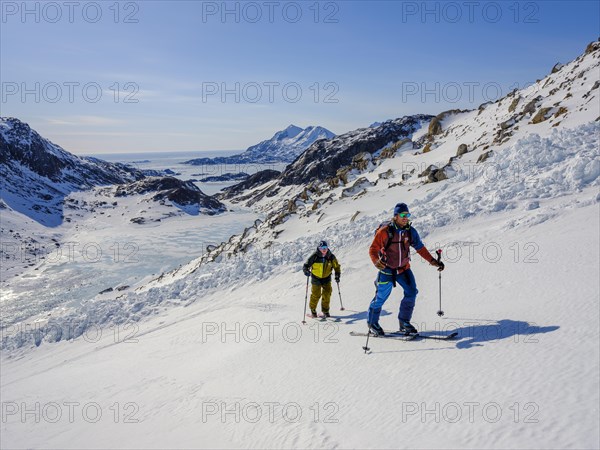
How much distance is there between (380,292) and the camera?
25.9 feet

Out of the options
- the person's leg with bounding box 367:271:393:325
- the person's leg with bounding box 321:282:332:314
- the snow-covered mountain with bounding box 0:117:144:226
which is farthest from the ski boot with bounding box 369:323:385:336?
the snow-covered mountain with bounding box 0:117:144:226

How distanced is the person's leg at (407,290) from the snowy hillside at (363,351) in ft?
2.10

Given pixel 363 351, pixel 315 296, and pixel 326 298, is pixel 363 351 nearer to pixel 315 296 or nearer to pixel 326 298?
pixel 326 298

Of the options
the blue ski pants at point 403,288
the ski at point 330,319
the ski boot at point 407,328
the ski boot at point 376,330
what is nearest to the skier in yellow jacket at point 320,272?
the ski at point 330,319

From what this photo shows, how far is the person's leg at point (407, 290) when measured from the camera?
7.64 metres

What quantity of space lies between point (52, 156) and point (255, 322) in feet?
743

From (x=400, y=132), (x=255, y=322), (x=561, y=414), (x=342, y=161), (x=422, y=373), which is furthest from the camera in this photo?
(x=342, y=161)

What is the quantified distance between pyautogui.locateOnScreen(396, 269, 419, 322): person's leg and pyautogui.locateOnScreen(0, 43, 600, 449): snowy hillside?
639 mm

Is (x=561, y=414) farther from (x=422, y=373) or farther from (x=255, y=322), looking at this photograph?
(x=255, y=322)

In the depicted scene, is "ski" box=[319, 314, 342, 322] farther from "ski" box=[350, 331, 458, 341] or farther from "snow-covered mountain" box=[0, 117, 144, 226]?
"snow-covered mountain" box=[0, 117, 144, 226]

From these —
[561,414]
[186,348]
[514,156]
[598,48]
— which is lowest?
[186,348]

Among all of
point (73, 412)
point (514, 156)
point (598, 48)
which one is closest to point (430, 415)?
point (73, 412)

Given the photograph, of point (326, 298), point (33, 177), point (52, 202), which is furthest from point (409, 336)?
point (33, 177)

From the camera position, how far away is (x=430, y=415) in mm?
4848
